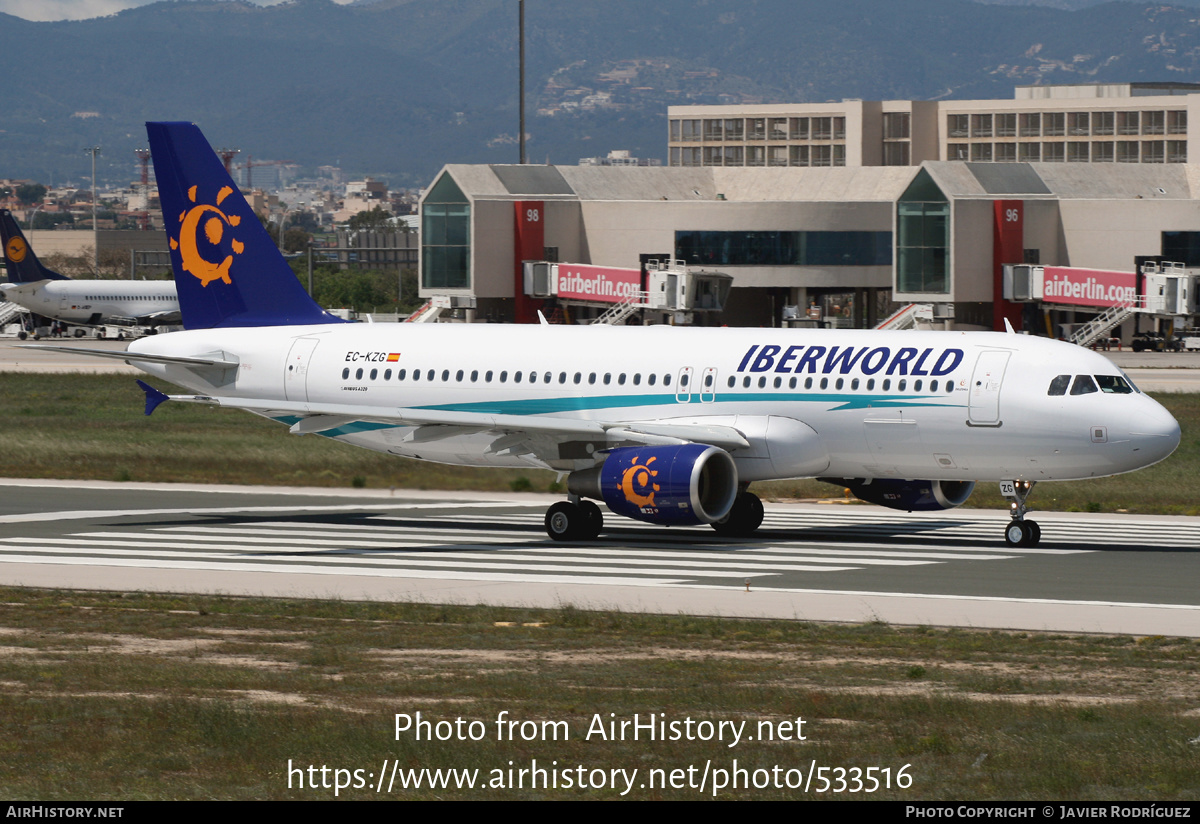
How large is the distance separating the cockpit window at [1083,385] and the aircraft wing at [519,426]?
20.0ft

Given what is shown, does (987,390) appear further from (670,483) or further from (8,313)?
→ (8,313)

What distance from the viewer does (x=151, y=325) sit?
442ft

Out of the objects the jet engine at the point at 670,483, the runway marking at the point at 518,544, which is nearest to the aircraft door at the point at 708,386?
the jet engine at the point at 670,483

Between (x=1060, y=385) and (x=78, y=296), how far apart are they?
11184 cm

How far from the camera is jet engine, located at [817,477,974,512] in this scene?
112 ft

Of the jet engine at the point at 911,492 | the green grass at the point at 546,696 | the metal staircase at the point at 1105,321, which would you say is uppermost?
the metal staircase at the point at 1105,321

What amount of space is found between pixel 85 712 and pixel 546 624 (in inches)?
304

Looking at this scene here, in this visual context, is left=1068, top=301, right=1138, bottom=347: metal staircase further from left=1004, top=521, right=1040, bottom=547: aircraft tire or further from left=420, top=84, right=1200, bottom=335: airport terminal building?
left=1004, top=521, right=1040, bottom=547: aircraft tire

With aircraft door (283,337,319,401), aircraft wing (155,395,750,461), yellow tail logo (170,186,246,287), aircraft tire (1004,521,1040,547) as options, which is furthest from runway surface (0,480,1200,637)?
yellow tail logo (170,186,246,287)

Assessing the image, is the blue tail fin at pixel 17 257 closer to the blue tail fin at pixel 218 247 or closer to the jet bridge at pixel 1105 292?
the jet bridge at pixel 1105 292

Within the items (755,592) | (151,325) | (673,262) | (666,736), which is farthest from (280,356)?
(151,325)

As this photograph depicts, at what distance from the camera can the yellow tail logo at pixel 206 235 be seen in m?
38.8

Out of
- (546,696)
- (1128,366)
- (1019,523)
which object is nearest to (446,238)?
(1128,366)

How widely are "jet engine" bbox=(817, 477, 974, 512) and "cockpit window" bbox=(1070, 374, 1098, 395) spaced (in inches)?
138
